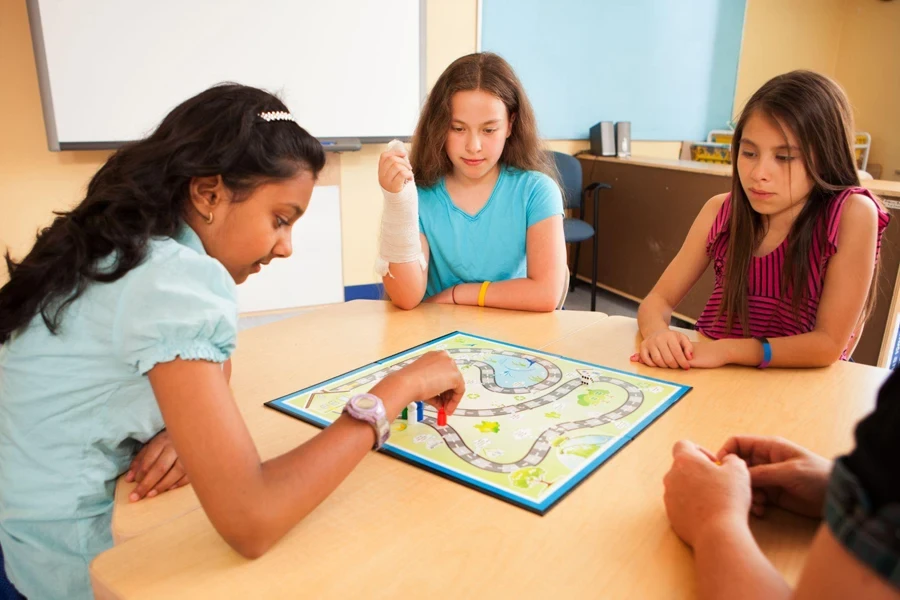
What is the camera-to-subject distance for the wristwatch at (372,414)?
0.76 meters

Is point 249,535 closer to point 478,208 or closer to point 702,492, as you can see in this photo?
point 702,492

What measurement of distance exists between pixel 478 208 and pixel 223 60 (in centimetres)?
187

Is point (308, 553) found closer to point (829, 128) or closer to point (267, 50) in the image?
point (829, 128)

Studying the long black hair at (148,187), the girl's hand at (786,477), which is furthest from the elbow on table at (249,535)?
the girl's hand at (786,477)

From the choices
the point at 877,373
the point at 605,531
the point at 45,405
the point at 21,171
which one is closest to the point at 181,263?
the point at 45,405

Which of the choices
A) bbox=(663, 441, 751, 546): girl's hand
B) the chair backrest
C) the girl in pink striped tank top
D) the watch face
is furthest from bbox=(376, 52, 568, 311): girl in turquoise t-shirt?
the chair backrest

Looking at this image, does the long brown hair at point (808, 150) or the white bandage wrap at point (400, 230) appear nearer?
the long brown hair at point (808, 150)

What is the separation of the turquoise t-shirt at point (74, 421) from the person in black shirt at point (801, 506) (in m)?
0.53

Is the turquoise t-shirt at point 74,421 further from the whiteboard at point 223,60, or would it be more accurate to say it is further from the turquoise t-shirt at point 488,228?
the whiteboard at point 223,60

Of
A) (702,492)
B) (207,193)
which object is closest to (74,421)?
(207,193)

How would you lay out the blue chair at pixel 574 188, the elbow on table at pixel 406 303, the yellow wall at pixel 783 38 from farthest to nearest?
the yellow wall at pixel 783 38 < the blue chair at pixel 574 188 < the elbow on table at pixel 406 303

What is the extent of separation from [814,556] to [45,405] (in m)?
0.81

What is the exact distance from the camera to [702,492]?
2.21 feet

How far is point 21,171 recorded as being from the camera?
8.96 feet
